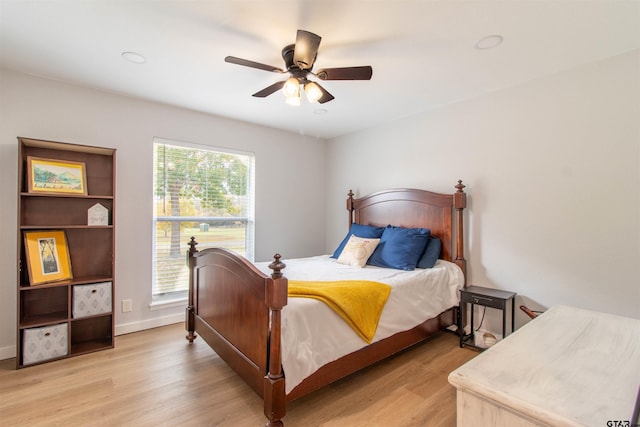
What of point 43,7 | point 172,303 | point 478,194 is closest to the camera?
point 43,7

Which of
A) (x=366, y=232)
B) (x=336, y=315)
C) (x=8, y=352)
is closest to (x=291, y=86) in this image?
(x=336, y=315)

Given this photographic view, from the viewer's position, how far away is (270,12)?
1829 millimetres

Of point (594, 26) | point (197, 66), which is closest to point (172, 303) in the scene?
A: point (197, 66)

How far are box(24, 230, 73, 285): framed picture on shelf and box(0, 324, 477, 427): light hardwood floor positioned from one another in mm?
735

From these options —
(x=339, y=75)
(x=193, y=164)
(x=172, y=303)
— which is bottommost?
(x=172, y=303)

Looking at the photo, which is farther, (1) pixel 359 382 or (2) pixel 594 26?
(1) pixel 359 382

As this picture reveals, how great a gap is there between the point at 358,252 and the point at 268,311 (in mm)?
1707

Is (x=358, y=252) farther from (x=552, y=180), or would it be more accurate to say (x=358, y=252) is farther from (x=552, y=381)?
(x=552, y=381)

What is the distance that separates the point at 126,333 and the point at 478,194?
399 centimetres

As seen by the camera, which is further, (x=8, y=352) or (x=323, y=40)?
(x=8, y=352)

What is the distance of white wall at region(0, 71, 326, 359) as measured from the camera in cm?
261

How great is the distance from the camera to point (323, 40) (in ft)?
6.91

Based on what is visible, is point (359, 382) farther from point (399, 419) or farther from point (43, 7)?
point (43, 7)

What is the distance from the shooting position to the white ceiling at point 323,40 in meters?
1.80
